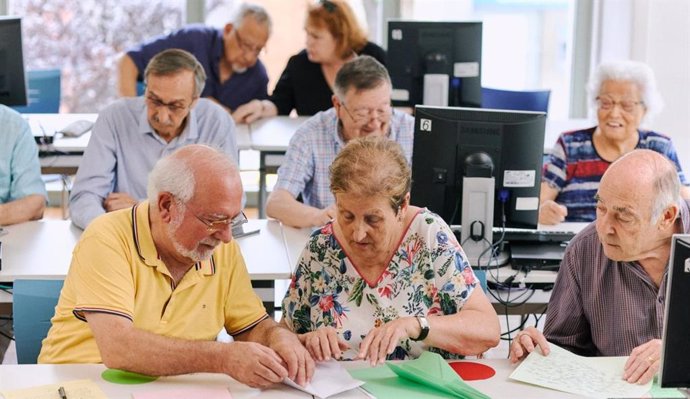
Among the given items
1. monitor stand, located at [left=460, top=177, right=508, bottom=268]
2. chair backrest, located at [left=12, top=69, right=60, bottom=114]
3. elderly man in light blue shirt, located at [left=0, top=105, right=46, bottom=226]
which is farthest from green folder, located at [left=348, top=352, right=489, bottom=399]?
chair backrest, located at [left=12, top=69, right=60, bottom=114]

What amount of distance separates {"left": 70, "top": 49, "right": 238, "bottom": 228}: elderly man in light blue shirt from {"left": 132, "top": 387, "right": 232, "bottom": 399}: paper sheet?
1.58 meters

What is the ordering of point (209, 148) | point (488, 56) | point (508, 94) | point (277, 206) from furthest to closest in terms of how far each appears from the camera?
point (488, 56), point (508, 94), point (277, 206), point (209, 148)

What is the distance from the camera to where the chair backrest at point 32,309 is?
2.68m

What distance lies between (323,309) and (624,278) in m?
0.77

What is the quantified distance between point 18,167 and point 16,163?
0.02 m

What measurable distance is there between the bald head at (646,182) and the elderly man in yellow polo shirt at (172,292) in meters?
0.87

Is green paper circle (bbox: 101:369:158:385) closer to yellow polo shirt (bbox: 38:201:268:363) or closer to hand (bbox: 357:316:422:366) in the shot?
yellow polo shirt (bbox: 38:201:268:363)

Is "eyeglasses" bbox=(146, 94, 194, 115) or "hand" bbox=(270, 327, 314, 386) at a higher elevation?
"eyeglasses" bbox=(146, 94, 194, 115)

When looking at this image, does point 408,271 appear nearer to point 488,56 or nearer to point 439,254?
point 439,254

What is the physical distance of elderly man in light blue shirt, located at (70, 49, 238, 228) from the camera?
381 centimetres

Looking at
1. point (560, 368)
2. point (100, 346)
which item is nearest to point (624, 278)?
point (560, 368)

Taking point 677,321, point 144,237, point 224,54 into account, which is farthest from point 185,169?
point 224,54

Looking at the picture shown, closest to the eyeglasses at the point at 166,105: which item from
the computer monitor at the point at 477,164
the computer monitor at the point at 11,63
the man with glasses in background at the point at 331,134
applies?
the man with glasses in background at the point at 331,134

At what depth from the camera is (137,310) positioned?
251cm
